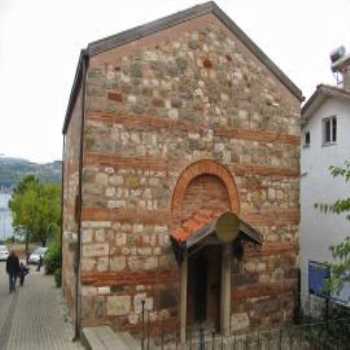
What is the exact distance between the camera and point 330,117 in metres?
16.4

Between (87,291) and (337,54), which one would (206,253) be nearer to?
(87,291)

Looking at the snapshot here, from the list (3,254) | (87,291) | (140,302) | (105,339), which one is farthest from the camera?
(3,254)

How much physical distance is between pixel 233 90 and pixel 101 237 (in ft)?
17.3

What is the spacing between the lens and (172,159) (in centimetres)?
1147

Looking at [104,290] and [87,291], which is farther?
[104,290]

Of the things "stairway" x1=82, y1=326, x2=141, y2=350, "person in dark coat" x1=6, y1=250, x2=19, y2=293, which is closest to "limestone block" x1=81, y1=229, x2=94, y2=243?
"stairway" x1=82, y1=326, x2=141, y2=350

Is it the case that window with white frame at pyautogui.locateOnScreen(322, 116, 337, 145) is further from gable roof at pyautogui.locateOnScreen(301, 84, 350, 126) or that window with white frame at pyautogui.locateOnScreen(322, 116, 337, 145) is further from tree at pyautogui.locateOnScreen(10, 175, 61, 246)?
tree at pyautogui.locateOnScreen(10, 175, 61, 246)

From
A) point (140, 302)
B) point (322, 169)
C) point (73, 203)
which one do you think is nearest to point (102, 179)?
point (73, 203)

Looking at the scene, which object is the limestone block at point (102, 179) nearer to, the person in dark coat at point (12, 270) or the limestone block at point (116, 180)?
the limestone block at point (116, 180)

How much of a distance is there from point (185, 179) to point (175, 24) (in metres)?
3.86

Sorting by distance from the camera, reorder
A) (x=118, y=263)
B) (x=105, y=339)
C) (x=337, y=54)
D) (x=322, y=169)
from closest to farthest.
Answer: (x=105, y=339) → (x=118, y=263) → (x=322, y=169) → (x=337, y=54)

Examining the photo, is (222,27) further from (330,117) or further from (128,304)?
(128,304)

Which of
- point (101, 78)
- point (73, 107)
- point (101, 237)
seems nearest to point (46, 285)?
point (73, 107)

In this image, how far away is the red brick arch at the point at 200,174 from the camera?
1147 cm
